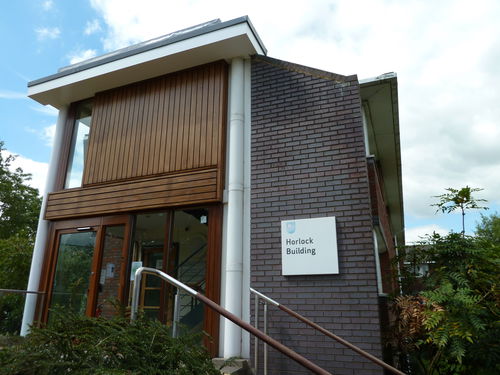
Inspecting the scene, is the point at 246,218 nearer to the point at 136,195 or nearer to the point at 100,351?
the point at 136,195

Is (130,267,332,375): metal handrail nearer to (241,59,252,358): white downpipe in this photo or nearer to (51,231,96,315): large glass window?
(241,59,252,358): white downpipe

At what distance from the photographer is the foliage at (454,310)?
387cm

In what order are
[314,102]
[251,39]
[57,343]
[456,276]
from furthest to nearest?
[251,39], [314,102], [456,276], [57,343]

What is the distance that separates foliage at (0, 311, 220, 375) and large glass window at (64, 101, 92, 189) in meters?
5.18

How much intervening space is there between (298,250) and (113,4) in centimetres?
438

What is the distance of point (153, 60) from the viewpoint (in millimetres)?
6289

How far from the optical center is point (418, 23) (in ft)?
18.4

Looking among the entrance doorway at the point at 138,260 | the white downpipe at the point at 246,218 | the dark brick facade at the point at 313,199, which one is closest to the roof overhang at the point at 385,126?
the dark brick facade at the point at 313,199

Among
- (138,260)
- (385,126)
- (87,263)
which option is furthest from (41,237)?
(385,126)

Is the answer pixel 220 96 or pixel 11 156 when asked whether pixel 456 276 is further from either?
pixel 11 156

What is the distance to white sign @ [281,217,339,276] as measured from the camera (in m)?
4.71

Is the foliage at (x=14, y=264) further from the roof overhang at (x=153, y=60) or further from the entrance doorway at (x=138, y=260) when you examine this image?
the roof overhang at (x=153, y=60)

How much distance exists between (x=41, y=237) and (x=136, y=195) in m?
2.20

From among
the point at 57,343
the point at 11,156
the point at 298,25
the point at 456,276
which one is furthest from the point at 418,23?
the point at 11,156
